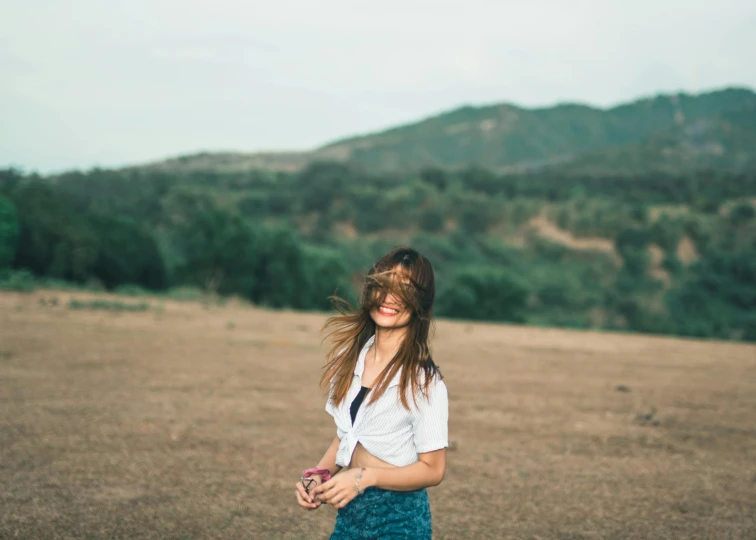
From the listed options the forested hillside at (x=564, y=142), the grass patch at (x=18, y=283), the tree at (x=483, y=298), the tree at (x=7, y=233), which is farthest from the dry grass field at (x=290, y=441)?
the forested hillside at (x=564, y=142)

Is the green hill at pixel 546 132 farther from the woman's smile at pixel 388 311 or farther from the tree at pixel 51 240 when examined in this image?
the woman's smile at pixel 388 311

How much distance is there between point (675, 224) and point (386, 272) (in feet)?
185

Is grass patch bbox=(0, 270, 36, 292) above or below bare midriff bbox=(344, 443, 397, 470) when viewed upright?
below

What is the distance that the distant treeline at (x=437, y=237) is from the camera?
28.2 meters

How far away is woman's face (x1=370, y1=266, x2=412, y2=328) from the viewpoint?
8.96 ft

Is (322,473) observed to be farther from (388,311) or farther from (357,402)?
(388,311)

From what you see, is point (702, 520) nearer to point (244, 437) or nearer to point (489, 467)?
point (489, 467)

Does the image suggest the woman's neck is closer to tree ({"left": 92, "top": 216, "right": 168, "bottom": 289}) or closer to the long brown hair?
the long brown hair

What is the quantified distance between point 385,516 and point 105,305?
16.0 m

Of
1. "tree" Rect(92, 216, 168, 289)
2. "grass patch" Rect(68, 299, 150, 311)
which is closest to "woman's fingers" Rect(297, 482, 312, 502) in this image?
"grass patch" Rect(68, 299, 150, 311)

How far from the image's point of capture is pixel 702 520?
5.31 meters

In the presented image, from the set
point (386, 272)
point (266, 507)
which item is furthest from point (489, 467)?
point (386, 272)

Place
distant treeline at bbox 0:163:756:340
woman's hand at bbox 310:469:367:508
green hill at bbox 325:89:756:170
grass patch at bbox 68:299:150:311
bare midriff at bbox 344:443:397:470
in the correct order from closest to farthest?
woman's hand at bbox 310:469:367:508 < bare midriff at bbox 344:443:397:470 < grass patch at bbox 68:299:150:311 < distant treeline at bbox 0:163:756:340 < green hill at bbox 325:89:756:170

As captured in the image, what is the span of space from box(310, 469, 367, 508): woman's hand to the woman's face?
0.56m
